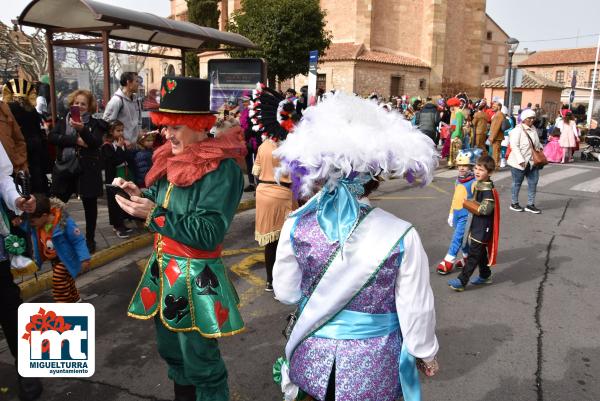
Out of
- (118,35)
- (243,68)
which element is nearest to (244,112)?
(118,35)

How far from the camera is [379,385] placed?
1953mm

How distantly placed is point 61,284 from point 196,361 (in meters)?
2.10

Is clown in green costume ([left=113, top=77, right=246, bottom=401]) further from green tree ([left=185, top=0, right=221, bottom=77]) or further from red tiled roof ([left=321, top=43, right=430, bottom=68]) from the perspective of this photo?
green tree ([left=185, top=0, right=221, bottom=77])

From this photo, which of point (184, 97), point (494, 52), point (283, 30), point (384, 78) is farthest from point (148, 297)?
point (494, 52)

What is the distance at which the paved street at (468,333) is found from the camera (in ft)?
11.0

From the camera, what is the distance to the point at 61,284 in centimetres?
407

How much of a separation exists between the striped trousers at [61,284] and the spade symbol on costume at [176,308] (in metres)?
1.96

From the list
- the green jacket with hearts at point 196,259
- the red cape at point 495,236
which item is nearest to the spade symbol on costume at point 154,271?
the green jacket with hearts at point 196,259

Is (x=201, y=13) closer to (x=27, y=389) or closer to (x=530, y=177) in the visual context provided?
(x=530, y=177)

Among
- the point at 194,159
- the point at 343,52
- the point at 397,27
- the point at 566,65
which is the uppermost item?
the point at 397,27

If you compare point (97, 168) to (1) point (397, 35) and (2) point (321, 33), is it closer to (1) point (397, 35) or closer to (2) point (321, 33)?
(2) point (321, 33)

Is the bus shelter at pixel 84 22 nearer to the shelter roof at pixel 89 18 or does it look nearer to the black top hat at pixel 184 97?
the shelter roof at pixel 89 18

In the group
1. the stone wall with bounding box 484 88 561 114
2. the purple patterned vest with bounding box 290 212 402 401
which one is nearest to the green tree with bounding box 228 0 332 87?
the stone wall with bounding box 484 88 561 114

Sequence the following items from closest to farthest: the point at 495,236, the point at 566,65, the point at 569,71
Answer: the point at 495,236 → the point at 569,71 → the point at 566,65
